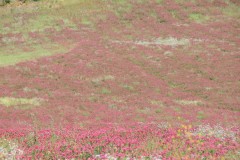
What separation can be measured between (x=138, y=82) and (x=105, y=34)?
25.1m

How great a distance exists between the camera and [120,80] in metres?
38.5

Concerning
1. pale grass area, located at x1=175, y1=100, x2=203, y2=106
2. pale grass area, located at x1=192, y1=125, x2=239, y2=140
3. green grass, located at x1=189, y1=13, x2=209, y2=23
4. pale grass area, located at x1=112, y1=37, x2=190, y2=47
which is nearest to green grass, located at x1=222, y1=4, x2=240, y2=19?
green grass, located at x1=189, y1=13, x2=209, y2=23

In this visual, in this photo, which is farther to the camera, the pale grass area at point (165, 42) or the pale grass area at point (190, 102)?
the pale grass area at point (165, 42)

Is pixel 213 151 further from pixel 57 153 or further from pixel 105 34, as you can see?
pixel 105 34

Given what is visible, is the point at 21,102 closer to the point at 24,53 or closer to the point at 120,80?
the point at 120,80

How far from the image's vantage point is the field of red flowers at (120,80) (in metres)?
16.3

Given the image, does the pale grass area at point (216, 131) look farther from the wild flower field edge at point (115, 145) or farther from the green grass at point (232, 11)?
the green grass at point (232, 11)

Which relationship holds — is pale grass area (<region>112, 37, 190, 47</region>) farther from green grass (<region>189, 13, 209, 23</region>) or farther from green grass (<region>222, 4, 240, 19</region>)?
green grass (<region>222, 4, 240, 19</region>)

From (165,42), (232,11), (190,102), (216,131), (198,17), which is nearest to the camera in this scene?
(216,131)

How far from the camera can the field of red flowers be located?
53.6 feet


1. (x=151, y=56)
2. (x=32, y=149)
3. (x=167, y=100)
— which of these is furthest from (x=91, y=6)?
(x=32, y=149)

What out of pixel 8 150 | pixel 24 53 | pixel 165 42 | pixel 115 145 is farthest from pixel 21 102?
pixel 165 42

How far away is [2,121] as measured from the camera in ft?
76.0

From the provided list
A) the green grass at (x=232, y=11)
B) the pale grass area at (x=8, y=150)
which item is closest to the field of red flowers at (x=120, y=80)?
the pale grass area at (x=8, y=150)
